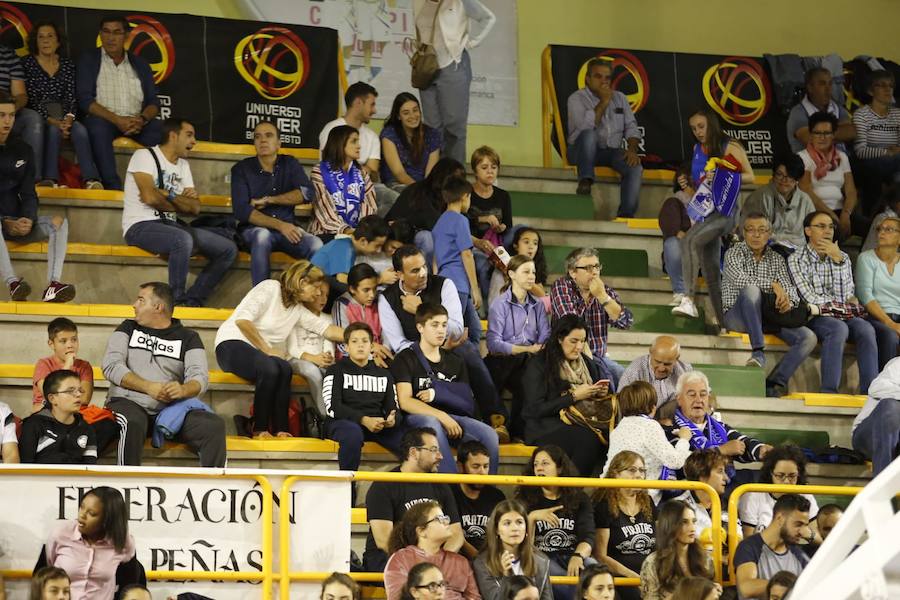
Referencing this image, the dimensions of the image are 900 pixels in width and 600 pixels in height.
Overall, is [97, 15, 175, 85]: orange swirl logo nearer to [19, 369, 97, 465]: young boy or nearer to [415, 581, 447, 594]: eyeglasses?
[19, 369, 97, 465]: young boy

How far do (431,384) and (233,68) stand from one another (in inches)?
179

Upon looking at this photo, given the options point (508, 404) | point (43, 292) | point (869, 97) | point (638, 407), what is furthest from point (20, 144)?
point (869, 97)

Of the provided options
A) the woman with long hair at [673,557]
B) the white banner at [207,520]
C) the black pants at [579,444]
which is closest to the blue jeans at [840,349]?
the black pants at [579,444]

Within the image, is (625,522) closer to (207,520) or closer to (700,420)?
(700,420)

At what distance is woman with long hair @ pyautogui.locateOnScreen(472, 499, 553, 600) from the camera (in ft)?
23.0

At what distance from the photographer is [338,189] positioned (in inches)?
399

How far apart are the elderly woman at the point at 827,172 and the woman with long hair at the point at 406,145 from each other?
2951 mm

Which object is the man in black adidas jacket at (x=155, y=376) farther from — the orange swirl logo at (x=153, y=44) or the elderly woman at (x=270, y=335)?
the orange swirl logo at (x=153, y=44)

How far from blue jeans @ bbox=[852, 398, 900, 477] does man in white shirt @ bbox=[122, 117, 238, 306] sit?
4031 millimetres

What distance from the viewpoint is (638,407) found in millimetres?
8469

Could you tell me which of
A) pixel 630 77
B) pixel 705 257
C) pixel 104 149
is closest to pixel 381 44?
pixel 630 77

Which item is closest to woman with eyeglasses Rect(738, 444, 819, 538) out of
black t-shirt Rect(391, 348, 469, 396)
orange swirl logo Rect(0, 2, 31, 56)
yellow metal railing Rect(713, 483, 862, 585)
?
yellow metal railing Rect(713, 483, 862, 585)

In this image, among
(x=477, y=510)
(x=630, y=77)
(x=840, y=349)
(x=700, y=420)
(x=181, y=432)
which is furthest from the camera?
(x=630, y=77)

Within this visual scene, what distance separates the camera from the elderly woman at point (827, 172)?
1190 centimetres
